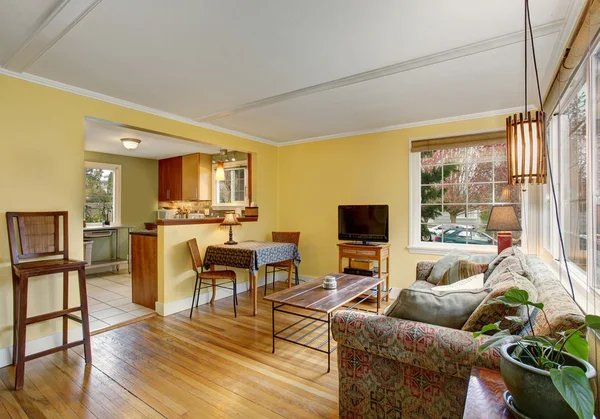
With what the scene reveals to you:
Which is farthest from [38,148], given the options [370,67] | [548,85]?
[548,85]

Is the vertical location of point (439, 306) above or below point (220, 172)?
below

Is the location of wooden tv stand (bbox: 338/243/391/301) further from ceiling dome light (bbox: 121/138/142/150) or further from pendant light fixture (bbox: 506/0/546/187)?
ceiling dome light (bbox: 121/138/142/150)

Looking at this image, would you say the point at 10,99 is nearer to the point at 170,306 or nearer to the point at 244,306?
the point at 170,306

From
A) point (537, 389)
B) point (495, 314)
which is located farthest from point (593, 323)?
point (495, 314)

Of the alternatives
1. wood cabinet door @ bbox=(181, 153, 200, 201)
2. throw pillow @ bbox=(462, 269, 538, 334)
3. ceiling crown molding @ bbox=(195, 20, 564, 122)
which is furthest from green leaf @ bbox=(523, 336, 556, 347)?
wood cabinet door @ bbox=(181, 153, 200, 201)

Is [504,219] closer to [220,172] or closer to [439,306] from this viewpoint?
[439,306]

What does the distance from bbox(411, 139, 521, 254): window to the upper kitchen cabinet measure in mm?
4132

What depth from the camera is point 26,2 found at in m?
1.83

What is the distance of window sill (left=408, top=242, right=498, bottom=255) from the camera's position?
3902 mm

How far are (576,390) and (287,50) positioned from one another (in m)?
2.40

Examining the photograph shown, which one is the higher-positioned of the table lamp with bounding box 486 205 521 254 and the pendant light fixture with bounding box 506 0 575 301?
the pendant light fixture with bounding box 506 0 575 301

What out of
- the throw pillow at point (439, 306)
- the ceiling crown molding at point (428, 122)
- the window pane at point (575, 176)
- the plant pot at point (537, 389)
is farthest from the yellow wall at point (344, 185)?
the plant pot at point (537, 389)

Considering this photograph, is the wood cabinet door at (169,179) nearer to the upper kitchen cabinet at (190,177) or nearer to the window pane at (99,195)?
the upper kitchen cabinet at (190,177)

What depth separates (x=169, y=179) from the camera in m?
6.86
